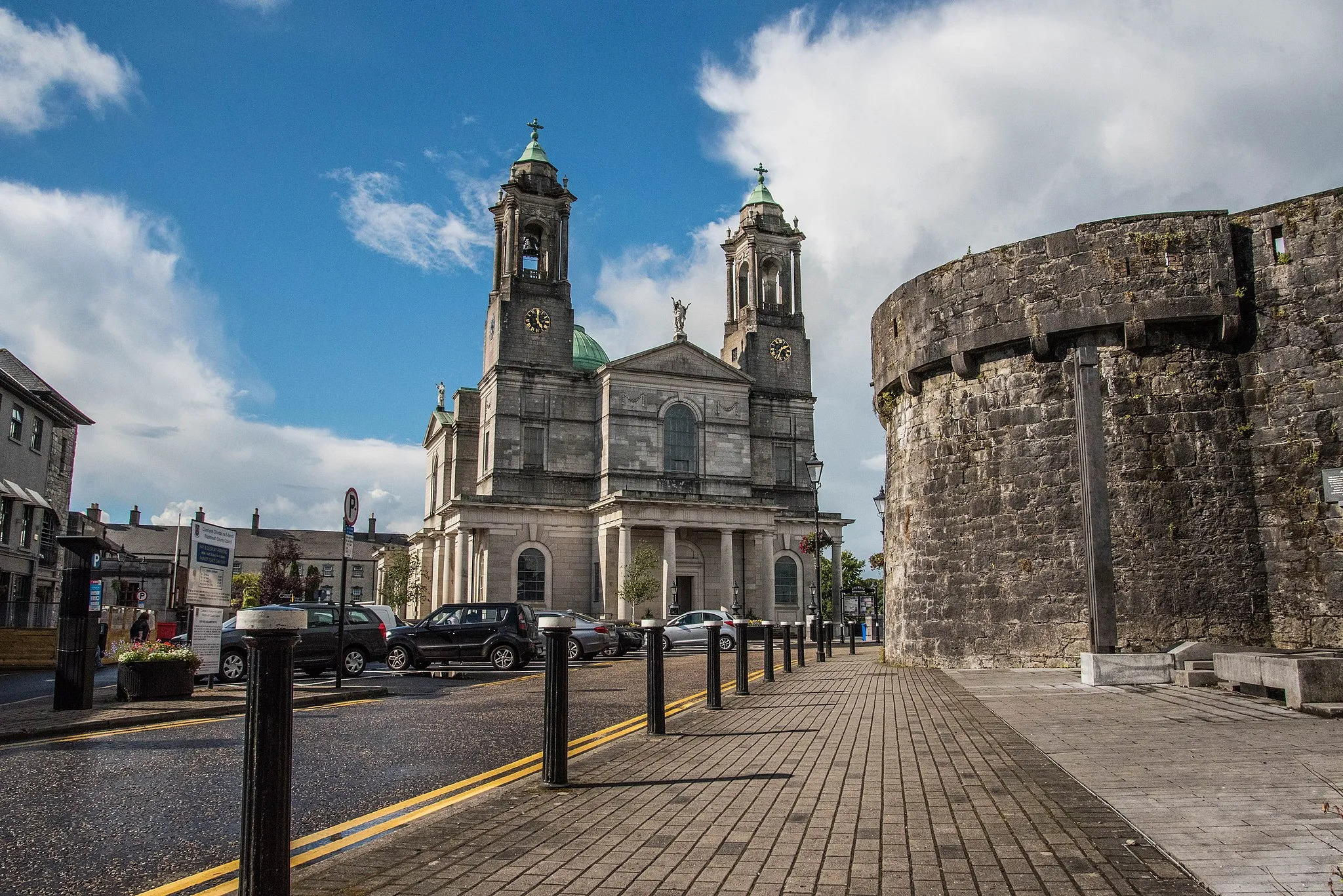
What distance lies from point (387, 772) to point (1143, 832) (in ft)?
17.3

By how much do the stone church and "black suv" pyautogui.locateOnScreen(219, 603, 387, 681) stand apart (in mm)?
29301

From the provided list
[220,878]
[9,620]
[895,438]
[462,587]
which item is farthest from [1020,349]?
[462,587]

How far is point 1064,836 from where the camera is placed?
4922 millimetres

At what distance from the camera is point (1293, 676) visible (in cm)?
943

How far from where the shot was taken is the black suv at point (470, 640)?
69.7 ft

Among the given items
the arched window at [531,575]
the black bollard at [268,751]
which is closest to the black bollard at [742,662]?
the black bollard at [268,751]

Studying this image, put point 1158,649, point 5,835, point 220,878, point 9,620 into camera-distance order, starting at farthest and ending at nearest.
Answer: point 9,620 < point 1158,649 < point 5,835 < point 220,878

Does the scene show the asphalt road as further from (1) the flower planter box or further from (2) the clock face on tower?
(2) the clock face on tower

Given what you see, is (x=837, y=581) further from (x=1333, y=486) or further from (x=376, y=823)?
(x=376, y=823)

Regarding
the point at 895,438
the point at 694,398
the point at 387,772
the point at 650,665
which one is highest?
the point at 694,398

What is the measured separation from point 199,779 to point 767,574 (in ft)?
153

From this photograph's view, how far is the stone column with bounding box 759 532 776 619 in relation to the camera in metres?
52.8

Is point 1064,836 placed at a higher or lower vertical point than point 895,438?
lower

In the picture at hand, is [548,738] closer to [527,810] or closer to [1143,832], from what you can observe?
[527,810]
